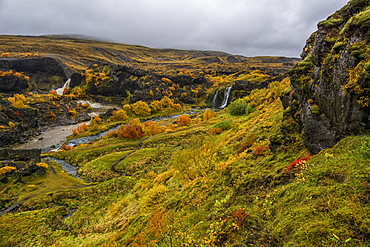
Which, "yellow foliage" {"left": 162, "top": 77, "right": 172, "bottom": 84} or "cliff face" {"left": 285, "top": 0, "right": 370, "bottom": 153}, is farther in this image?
→ "yellow foliage" {"left": 162, "top": 77, "right": 172, "bottom": 84}

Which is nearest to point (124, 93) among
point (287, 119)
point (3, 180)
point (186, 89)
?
point (186, 89)

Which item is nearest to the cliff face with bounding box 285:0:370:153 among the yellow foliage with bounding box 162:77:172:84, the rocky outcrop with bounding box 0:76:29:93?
the yellow foliage with bounding box 162:77:172:84

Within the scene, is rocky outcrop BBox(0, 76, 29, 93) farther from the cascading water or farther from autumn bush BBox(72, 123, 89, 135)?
the cascading water

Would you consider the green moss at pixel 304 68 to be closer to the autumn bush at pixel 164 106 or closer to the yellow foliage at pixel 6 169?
the yellow foliage at pixel 6 169

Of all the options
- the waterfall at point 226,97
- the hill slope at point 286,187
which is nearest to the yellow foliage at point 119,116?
the waterfall at point 226,97

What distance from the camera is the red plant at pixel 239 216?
652 centimetres

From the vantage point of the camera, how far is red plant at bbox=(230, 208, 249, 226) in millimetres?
6520

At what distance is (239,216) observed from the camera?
670 centimetres

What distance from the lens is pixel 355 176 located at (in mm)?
5766

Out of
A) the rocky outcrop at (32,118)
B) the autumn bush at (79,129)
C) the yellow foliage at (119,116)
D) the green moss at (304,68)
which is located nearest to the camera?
the green moss at (304,68)

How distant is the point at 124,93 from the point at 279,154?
5560 inches

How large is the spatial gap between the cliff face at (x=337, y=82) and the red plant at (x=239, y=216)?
18.7 feet

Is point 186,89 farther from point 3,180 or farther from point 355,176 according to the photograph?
point 355,176

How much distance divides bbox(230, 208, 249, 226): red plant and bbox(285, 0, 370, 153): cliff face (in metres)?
5.69
